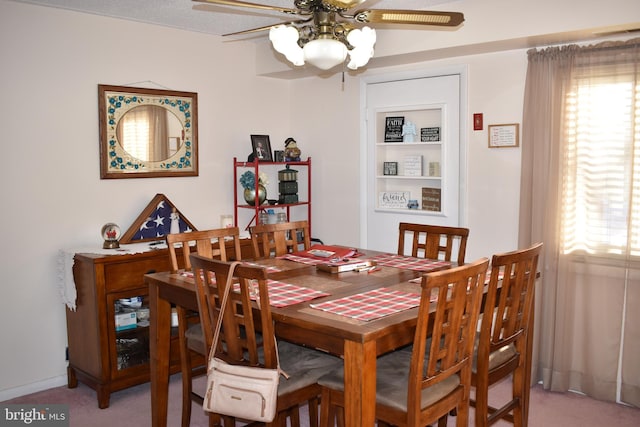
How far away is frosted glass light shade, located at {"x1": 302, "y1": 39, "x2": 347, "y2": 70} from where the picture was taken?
2.31 meters

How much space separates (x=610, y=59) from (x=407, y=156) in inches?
62.5

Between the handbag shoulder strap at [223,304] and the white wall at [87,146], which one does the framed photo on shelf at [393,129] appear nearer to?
the white wall at [87,146]

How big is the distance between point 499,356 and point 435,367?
0.56m

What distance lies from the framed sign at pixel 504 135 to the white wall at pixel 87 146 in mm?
52

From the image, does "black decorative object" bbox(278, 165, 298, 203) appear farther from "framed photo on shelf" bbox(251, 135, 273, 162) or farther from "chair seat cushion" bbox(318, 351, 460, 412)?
"chair seat cushion" bbox(318, 351, 460, 412)

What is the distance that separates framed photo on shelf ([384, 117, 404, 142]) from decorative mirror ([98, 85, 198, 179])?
56.8 inches

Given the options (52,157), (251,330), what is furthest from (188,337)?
(52,157)

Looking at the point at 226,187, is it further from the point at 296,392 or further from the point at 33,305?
the point at 296,392

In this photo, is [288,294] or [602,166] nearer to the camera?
[288,294]

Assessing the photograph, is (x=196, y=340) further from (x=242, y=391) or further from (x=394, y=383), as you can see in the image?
(x=394, y=383)

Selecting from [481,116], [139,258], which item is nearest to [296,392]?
[139,258]

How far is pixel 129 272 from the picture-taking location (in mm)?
3537

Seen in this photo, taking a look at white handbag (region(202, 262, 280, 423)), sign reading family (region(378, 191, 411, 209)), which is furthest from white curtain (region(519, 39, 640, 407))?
white handbag (region(202, 262, 280, 423))

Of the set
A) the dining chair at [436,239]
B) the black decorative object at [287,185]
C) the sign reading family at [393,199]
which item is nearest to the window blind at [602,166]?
the dining chair at [436,239]
